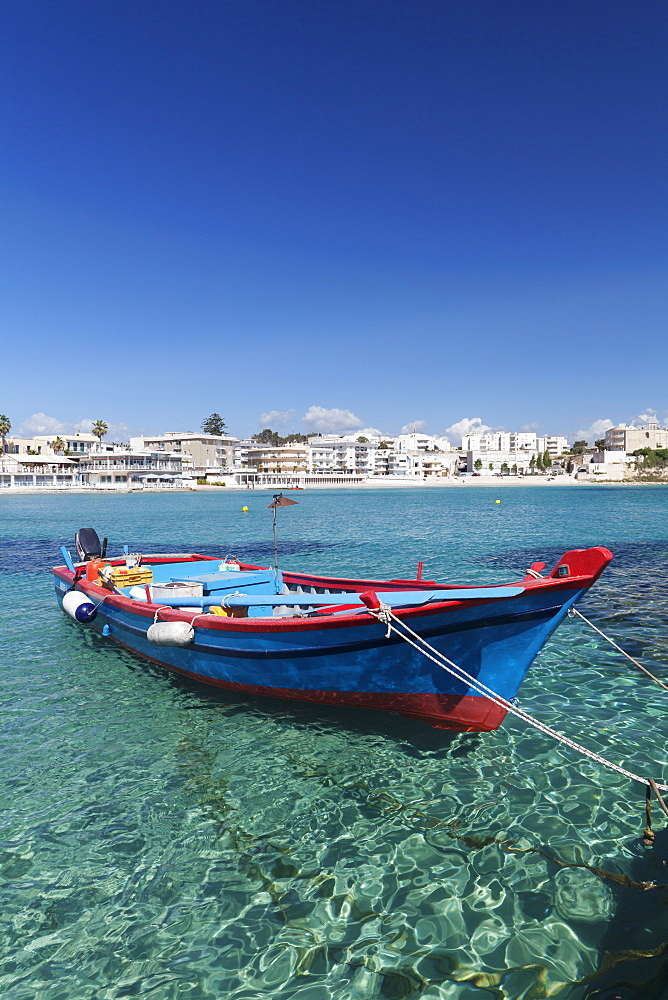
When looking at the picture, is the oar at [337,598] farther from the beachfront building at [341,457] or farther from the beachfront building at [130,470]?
the beachfront building at [341,457]

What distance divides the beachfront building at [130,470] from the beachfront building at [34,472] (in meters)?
4.10

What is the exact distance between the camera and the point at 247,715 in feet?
28.5

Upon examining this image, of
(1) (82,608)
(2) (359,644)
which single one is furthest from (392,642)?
(1) (82,608)

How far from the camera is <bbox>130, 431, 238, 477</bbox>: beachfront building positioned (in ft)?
515

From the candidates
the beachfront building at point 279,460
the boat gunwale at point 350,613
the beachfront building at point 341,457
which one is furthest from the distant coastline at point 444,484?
the boat gunwale at point 350,613

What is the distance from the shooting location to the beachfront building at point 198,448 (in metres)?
157

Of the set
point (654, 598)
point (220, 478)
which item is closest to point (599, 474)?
point (220, 478)

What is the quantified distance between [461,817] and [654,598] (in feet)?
43.0

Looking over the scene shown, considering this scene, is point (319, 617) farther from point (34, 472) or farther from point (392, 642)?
point (34, 472)

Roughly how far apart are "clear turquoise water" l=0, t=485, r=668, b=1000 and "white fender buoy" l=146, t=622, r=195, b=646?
1.17m

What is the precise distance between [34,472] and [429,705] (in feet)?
460

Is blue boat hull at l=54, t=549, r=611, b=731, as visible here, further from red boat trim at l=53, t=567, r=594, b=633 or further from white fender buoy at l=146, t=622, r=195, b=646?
white fender buoy at l=146, t=622, r=195, b=646

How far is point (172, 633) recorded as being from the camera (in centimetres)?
907

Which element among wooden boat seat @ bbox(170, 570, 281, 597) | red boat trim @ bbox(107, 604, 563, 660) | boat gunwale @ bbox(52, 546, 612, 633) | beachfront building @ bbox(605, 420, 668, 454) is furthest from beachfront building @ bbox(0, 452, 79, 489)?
beachfront building @ bbox(605, 420, 668, 454)
